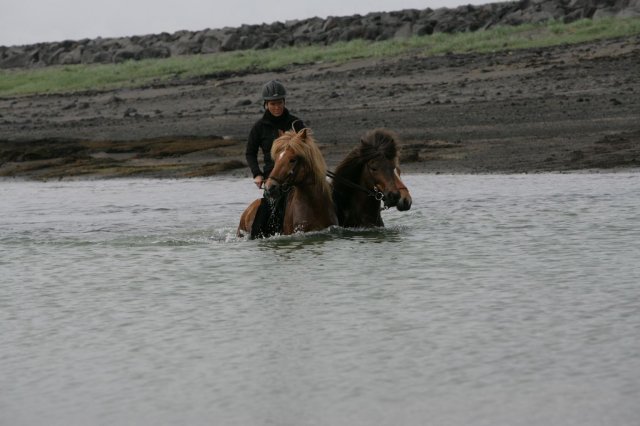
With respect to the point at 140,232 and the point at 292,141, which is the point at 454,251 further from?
the point at 140,232

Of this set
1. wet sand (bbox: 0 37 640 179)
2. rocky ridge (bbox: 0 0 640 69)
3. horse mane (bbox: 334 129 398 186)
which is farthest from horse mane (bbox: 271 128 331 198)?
rocky ridge (bbox: 0 0 640 69)

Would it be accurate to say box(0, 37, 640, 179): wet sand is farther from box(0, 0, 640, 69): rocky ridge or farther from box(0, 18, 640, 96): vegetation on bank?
box(0, 0, 640, 69): rocky ridge

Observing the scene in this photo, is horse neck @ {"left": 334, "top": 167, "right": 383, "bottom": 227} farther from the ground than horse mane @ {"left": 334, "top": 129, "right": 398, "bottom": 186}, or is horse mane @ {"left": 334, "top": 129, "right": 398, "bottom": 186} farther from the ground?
horse mane @ {"left": 334, "top": 129, "right": 398, "bottom": 186}

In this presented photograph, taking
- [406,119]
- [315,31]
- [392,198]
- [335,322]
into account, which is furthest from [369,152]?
[315,31]

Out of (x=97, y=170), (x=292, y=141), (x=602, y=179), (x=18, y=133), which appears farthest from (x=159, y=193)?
(x=18, y=133)

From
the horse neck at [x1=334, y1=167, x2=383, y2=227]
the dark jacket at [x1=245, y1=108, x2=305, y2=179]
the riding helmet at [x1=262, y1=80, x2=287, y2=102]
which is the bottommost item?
the horse neck at [x1=334, y1=167, x2=383, y2=227]

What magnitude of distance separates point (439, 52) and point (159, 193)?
13089mm

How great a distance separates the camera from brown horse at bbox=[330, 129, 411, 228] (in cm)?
1135

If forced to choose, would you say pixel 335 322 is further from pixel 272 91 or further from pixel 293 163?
pixel 272 91

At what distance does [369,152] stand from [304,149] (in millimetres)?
835

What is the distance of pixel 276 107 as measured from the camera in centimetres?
1175

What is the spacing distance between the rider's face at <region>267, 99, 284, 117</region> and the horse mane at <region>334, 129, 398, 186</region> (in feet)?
2.40

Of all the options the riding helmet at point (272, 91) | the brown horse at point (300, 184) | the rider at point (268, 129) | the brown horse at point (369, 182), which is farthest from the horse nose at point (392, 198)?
the riding helmet at point (272, 91)

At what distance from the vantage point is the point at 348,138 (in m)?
22.4
